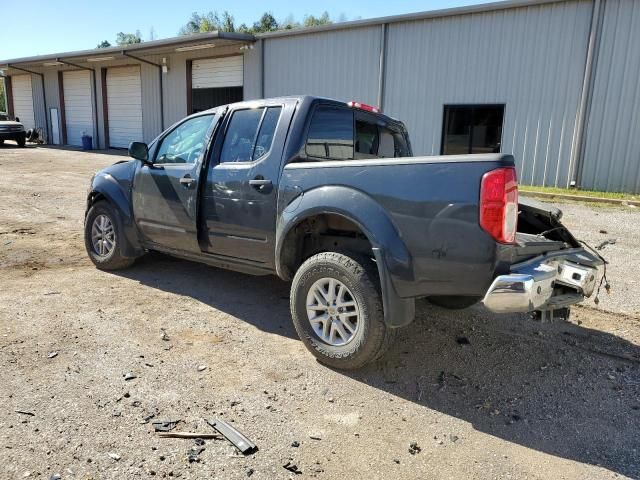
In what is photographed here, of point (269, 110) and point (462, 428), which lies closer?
point (462, 428)

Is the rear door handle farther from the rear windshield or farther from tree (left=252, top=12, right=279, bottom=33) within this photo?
tree (left=252, top=12, right=279, bottom=33)

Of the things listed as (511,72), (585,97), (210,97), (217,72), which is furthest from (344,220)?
(210,97)

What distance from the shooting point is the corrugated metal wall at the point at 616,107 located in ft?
40.6

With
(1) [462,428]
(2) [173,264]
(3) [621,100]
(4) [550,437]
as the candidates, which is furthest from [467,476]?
(3) [621,100]

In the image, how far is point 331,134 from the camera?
4562 mm

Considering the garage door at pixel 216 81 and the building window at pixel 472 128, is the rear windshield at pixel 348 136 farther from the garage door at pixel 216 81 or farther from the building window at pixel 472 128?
the garage door at pixel 216 81

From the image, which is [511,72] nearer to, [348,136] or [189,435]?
[348,136]

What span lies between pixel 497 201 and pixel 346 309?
1330 millimetres

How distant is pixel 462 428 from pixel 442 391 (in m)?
0.43

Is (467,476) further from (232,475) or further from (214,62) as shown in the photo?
(214,62)

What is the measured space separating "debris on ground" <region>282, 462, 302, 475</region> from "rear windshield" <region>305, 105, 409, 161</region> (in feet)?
8.16

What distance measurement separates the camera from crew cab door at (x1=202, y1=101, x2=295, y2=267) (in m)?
4.32

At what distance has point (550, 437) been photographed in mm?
3012

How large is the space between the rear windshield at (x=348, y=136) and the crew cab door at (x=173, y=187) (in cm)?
112
